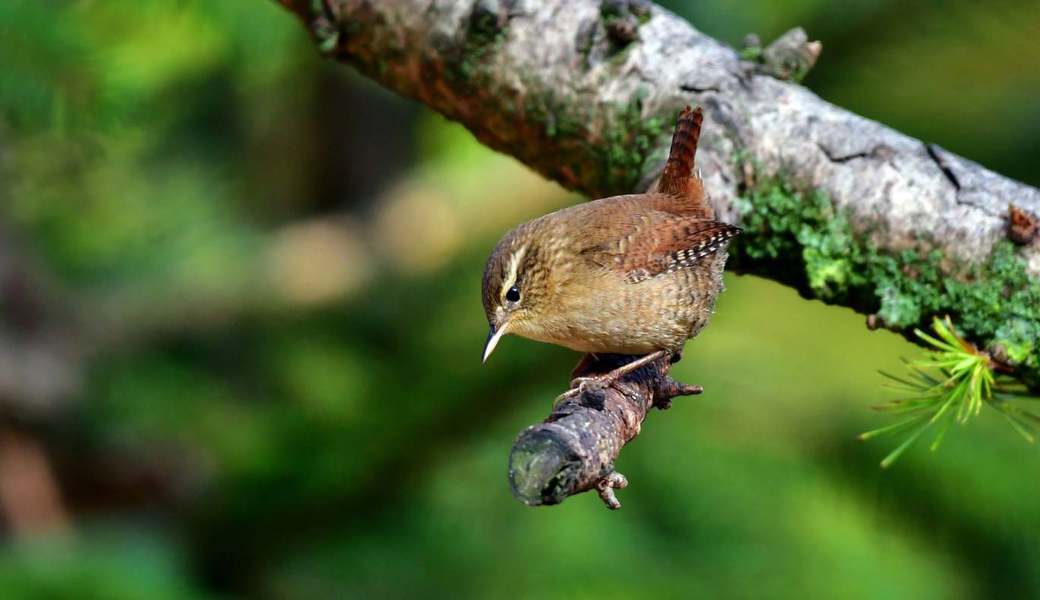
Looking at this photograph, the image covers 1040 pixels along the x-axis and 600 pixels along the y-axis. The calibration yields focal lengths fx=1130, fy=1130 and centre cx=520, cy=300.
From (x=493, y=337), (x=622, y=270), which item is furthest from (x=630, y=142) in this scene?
(x=493, y=337)

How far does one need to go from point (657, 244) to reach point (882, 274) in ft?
1.80

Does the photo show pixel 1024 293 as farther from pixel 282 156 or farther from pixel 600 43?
pixel 282 156

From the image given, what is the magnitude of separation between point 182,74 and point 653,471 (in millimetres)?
2570

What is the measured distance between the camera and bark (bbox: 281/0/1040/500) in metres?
2.40

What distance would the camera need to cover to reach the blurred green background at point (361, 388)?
3416 mm

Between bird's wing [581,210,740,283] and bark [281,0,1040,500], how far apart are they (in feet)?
0.26

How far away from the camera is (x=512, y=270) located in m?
2.96

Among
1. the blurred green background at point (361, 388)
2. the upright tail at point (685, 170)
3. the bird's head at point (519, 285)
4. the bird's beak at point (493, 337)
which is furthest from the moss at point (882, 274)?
the blurred green background at point (361, 388)

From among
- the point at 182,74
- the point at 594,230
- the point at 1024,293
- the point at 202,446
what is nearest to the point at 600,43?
the point at 594,230

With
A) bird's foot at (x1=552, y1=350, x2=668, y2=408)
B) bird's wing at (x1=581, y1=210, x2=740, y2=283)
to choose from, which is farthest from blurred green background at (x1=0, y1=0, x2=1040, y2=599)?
bird's foot at (x1=552, y1=350, x2=668, y2=408)

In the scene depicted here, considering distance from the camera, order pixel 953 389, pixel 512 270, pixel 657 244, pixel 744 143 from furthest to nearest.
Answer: pixel 512 270 < pixel 657 244 < pixel 744 143 < pixel 953 389

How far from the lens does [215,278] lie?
440 centimetres

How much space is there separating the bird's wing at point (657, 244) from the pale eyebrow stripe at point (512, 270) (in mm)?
178

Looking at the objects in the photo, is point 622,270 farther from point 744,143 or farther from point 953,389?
point 953,389
